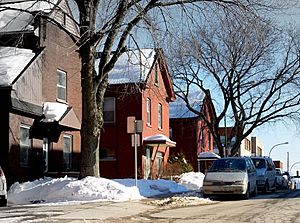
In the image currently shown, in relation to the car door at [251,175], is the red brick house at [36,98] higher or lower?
higher

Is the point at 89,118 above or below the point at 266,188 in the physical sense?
above

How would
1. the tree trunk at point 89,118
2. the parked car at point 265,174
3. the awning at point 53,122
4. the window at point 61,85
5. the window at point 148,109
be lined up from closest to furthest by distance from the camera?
the tree trunk at point 89,118
the awning at point 53,122
the parked car at point 265,174
the window at point 61,85
the window at point 148,109

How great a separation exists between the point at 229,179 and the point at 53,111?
838 centimetres

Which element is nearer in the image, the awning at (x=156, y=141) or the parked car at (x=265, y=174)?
the parked car at (x=265, y=174)

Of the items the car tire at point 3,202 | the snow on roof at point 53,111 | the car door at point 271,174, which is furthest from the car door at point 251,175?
the car tire at point 3,202

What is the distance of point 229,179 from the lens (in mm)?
22750

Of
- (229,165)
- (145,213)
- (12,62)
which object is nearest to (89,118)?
(145,213)

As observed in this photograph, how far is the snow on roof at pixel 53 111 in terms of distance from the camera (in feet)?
84.4

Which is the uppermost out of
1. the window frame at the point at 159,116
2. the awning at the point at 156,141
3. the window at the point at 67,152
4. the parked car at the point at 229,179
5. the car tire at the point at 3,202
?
the window frame at the point at 159,116

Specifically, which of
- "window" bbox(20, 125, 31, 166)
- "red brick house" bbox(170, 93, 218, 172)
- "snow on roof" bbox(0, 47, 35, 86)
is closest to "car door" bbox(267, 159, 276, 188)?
"window" bbox(20, 125, 31, 166)

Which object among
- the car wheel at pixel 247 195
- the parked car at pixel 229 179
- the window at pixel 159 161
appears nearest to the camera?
the parked car at pixel 229 179

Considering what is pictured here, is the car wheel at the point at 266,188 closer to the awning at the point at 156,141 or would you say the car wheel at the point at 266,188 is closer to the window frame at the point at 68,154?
the window frame at the point at 68,154

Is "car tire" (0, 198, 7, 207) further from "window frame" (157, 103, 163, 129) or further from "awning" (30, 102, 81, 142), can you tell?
→ "window frame" (157, 103, 163, 129)

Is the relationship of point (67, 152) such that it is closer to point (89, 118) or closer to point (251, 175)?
point (89, 118)
